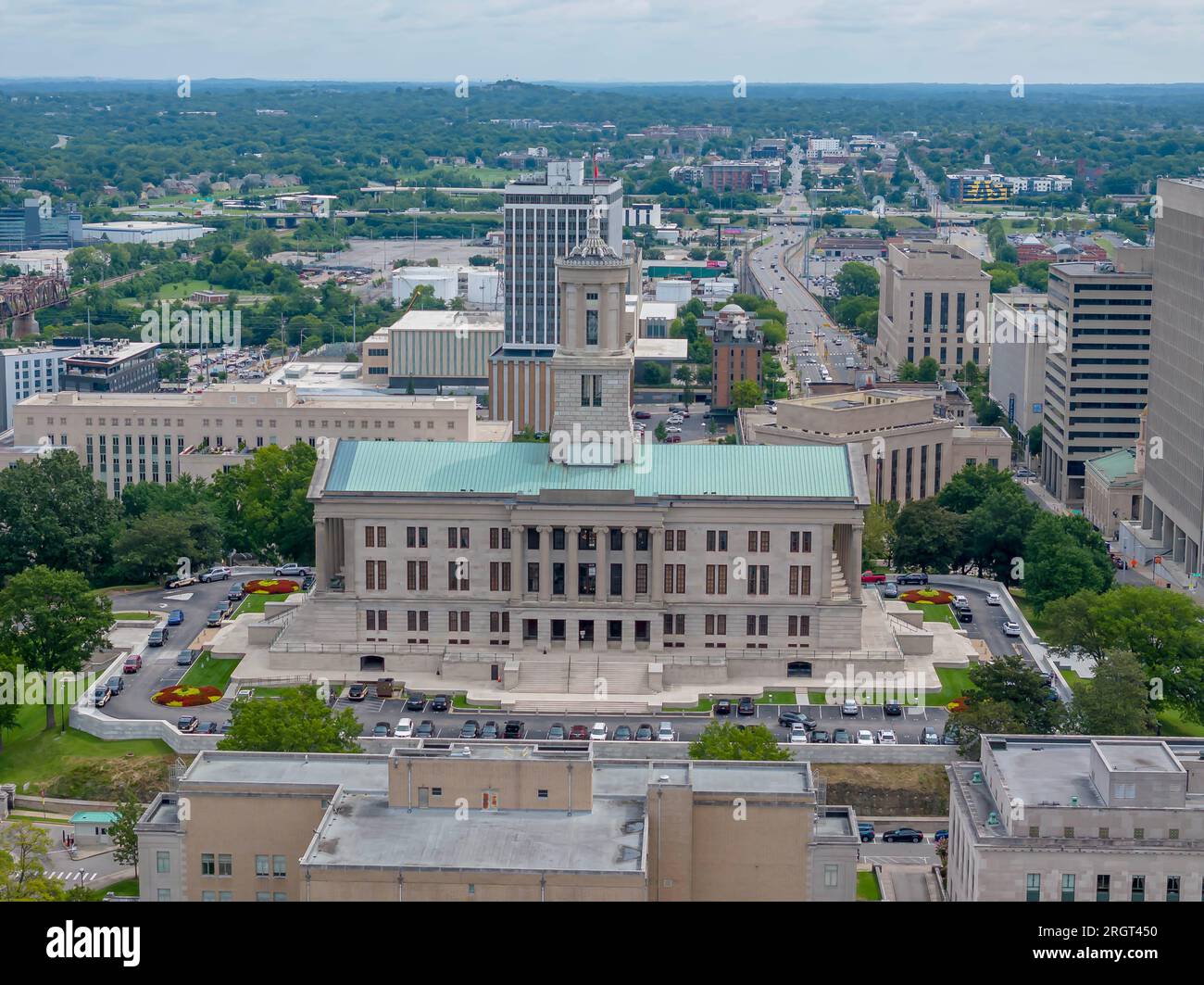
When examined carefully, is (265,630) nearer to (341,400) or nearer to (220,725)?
(220,725)

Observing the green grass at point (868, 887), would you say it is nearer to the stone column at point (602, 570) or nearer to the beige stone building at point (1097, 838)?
the beige stone building at point (1097, 838)

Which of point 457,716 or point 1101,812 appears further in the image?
point 457,716

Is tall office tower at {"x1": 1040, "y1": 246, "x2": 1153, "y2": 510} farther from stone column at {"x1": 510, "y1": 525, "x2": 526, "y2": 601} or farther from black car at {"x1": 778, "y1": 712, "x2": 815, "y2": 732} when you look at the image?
black car at {"x1": 778, "y1": 712, "x2": 815, "y2": 732}

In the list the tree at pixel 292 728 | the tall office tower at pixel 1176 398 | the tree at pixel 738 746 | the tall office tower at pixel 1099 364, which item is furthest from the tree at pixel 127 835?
the tall office tower at pixel 1099 364

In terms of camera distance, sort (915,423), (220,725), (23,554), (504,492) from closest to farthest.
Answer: (220,725), (504,492), (23,554), (915,423)
